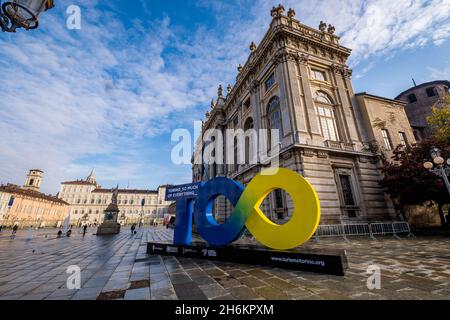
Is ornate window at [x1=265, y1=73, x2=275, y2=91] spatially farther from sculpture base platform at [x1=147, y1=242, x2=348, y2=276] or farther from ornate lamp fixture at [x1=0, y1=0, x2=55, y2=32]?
ornate lamp fixture at [x1=0, y1=0, x2=55, y2=32]

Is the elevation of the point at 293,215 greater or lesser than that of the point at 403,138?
lesser

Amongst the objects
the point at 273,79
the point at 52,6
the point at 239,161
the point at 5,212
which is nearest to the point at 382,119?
the point at 273,79

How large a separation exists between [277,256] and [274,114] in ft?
49.1

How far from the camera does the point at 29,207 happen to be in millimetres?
48281

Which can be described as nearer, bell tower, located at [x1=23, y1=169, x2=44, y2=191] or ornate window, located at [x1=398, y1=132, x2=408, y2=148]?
ornate window, located at [x1=398, y1=132, x2=408, y2=148]

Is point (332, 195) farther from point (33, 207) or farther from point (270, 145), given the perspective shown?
point (33, 207)

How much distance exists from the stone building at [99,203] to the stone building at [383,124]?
2767 inches

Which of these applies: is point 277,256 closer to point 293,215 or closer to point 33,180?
point 293,215

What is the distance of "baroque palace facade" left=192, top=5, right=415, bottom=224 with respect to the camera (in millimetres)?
13766

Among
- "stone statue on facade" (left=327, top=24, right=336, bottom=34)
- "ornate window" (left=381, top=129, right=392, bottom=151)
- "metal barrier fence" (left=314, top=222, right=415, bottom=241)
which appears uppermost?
"stone statue on facade" (left=327, top=24, right=336, bottom=34)

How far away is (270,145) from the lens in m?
17.8

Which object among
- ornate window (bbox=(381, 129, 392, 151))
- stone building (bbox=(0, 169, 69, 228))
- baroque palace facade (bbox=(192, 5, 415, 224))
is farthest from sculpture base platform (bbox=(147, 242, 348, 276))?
stone building (bbox=(0, 169, 69, 228))

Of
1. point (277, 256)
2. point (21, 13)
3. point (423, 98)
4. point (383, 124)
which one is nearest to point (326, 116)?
point (383, 124)

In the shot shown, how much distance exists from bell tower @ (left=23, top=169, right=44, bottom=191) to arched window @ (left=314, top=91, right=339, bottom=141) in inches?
3417
